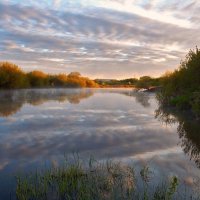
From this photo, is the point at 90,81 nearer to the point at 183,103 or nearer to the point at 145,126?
the point at 183,103

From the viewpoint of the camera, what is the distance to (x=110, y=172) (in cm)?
895

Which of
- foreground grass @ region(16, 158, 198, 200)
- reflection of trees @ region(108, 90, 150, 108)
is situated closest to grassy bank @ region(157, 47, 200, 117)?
reflection of trees @ region(108, 90, 150, 108)

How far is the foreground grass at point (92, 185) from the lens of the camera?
23.5 ft

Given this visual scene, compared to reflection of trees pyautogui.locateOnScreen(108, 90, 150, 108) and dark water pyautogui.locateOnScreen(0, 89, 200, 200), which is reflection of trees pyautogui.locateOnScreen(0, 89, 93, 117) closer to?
dark water pyautogui.locateOnScreen(0, 89, 200, 200)

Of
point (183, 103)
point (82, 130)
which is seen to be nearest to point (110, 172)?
point (82, 130)

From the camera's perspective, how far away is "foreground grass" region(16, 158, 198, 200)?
7.15 meters

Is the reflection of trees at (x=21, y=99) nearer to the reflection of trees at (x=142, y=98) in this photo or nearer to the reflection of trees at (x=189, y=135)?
the reflection of trees at (x=142, y=98)

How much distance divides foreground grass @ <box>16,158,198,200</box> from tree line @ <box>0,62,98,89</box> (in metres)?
54.1

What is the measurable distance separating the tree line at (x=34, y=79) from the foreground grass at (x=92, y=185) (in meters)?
54.1

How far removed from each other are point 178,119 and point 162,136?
6.45 meters

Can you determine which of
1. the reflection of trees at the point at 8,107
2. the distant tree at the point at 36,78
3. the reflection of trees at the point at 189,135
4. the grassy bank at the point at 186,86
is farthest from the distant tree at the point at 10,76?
the reflection of trees at the point at 189,135

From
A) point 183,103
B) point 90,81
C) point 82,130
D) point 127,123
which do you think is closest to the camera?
point 82,130

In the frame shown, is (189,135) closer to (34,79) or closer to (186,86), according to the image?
(186,86)

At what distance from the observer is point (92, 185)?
781 centimetres
